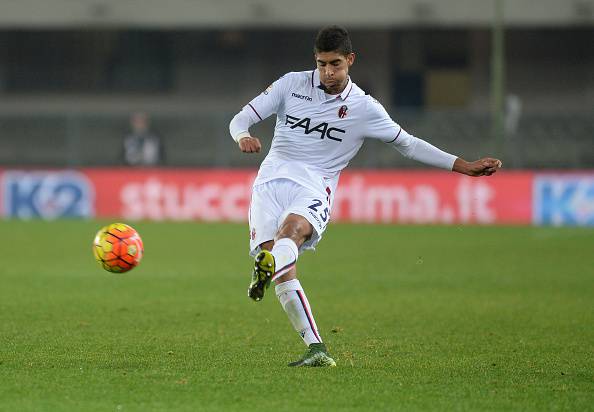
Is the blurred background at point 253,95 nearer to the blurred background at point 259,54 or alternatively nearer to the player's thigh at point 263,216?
the blurred background at point 259,54

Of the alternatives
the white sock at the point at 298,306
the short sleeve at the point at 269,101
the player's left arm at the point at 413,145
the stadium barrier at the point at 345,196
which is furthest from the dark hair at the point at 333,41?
the stadium barrier at the point at 345,196

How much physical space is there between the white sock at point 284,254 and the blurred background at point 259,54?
2552 cm

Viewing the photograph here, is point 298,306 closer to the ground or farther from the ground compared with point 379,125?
closer to the ground

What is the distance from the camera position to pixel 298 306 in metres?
8.54

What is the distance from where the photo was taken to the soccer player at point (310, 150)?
8547mm

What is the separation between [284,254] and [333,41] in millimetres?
1547

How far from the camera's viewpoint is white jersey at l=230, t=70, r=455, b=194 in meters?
8.84

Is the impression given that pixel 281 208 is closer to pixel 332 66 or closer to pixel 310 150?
pixel 310 150

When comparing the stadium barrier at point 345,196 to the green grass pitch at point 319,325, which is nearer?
the green grass pitch at point 319,325

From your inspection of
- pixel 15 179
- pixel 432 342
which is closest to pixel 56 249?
pixel 15 179

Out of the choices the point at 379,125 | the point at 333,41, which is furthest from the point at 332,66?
the point at 379,125

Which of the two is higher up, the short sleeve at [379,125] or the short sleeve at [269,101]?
the short sleeve at [269,101]

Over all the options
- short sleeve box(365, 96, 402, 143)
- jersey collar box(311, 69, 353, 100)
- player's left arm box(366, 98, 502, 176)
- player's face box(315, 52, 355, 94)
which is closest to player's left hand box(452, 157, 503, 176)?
player's left arm box(366, 98, 502, 176)

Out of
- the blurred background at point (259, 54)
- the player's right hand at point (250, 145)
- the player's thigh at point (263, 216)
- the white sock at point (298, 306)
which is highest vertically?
the blurred background at point (259, 54)
